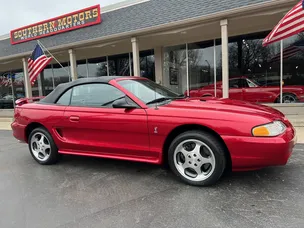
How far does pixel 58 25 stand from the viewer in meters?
11.9

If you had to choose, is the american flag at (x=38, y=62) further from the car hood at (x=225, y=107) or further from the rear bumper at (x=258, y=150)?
the rear bumper at (x=258, y=150)

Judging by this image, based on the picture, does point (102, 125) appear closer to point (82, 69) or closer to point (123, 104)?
point (123, 104)

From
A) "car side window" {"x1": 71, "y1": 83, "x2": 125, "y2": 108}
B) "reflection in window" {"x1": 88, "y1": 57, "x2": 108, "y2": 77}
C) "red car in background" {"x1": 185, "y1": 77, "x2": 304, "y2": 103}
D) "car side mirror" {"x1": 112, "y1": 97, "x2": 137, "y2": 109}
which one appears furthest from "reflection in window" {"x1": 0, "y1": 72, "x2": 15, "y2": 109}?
"car side mirror" {"x1": 112, "y1": 97, "x2": 137, "y2": 109}

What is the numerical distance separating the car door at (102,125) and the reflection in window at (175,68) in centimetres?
846

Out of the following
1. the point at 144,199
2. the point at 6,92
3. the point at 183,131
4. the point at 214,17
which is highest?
the point at 214,17

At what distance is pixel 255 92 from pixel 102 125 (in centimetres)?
777

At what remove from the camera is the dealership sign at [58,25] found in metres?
10.8

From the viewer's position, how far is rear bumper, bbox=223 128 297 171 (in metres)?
2.65

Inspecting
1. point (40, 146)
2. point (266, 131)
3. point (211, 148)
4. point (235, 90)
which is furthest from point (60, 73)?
point (266, 131)

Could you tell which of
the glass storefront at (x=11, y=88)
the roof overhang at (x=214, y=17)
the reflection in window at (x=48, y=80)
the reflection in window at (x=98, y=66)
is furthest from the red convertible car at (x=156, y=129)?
the glass storefront at (x=11, y=88)

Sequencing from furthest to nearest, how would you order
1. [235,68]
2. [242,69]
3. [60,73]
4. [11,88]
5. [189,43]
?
1. [11,88]
2. [60,73]
3. [189,43]
4. [235,68]
5. [242,69]

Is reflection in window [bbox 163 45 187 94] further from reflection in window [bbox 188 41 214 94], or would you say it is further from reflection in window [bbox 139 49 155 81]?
reflection in window [bbox 139 49 155 81]

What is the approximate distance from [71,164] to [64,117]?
3.06 ft

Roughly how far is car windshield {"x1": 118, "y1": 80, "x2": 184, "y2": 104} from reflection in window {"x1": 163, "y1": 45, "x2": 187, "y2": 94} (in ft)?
26.4
